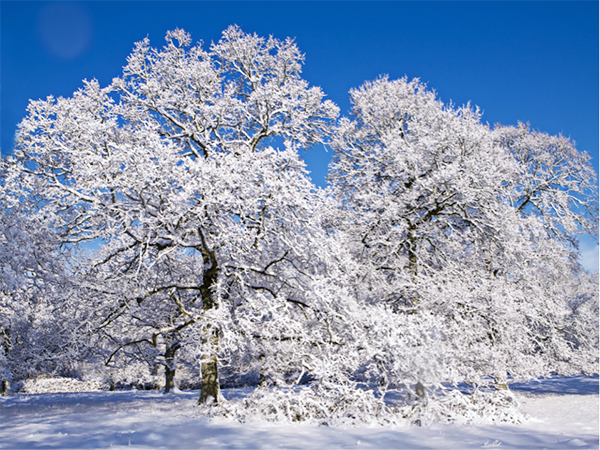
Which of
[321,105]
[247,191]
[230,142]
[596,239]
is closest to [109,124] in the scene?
[230,142]

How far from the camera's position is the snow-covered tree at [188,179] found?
8.98 meters

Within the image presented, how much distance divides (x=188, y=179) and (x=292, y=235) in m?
3.12

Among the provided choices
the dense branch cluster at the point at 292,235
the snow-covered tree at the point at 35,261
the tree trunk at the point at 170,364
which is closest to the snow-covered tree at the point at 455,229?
the dense branch cluster at the point at 292,235

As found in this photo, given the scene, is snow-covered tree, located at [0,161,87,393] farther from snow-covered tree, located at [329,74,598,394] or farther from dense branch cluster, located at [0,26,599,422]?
snow-covered tree, located at [329,74,598,394]

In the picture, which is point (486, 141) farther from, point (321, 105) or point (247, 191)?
point (247, 191)

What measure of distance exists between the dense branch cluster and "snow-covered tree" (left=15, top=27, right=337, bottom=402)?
0.07 m

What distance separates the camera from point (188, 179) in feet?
29.1

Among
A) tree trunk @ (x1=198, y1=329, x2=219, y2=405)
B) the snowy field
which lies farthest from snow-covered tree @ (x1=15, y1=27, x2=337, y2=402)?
the snowy field

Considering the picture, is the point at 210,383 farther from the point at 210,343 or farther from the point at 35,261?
the point at 35,261

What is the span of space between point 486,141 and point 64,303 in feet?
45.9

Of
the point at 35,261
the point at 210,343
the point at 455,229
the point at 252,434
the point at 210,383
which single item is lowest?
the point at 252,434

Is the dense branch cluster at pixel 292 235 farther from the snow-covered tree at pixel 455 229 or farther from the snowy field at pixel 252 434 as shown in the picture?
the snowy field at pixel 252 434

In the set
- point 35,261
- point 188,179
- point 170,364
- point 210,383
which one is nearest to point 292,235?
point 188,179

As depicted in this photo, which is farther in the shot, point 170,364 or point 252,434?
point 170,364
